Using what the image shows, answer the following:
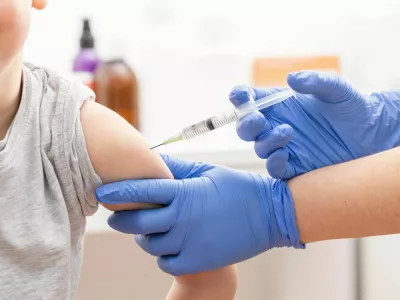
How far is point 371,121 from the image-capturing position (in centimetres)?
102

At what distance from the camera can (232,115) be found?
0.99 metres

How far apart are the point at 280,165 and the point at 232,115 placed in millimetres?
120

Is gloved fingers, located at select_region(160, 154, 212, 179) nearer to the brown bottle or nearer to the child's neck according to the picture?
the child's neck

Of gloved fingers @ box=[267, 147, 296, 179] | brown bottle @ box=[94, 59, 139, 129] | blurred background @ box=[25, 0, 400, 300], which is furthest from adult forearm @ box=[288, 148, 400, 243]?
brown bottle @ box=[94, 59, 139, 129]

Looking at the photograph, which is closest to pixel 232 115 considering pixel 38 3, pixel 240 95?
pixel 240 95

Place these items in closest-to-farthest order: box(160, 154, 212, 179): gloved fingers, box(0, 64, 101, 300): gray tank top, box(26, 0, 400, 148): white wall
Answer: box(0, 64, 101, 300): gray tank top → box(160, 154, 212, 179): gloved fingers → box(26, 0, 400, 148): white wall

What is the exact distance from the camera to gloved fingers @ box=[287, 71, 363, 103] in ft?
3.07

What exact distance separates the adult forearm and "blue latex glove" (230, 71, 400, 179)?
4cm

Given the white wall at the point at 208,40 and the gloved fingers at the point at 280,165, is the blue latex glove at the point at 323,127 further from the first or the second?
the white wall at the point at 208,40

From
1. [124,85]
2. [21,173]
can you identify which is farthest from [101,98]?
[21,173]

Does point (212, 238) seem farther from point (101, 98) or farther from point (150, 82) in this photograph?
point (150, 82)

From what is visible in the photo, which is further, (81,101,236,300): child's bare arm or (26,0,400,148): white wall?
(26,0,400,148): white wall

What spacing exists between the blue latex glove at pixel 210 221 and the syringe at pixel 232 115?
77 mm

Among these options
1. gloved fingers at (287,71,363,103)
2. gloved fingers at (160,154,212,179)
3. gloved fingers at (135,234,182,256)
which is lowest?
gloved fingers at (135,234,182,256)
